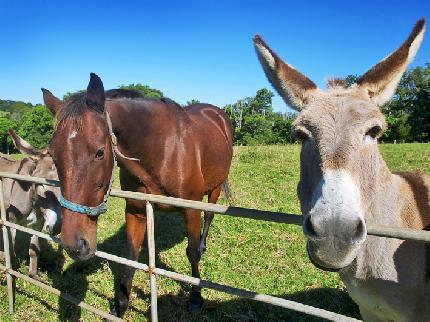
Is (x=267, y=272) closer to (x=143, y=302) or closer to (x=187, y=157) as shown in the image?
(x=143, y=302)

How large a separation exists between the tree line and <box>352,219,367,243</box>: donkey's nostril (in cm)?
4285

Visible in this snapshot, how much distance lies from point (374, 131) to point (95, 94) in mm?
2167

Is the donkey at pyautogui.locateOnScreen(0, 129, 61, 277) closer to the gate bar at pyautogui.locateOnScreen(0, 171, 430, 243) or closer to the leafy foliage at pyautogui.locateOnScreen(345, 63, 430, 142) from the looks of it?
the gate bar at pyautogui.locateOnScreen(0, 171, 430, 243)

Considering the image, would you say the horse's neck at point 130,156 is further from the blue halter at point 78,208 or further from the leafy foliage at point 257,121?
the leafy foliage at point 257,121

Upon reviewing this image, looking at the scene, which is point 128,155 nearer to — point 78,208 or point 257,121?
point 78,208

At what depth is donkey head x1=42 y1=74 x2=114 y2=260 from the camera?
2.63m

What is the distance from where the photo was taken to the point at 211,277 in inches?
192

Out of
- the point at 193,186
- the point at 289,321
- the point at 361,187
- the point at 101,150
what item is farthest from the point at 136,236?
the point at 361,187

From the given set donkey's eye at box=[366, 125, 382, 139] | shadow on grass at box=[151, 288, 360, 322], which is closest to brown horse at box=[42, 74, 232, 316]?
shadow on grass at box=[151, 288, 360, 322]

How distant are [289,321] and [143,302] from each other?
1721 mm

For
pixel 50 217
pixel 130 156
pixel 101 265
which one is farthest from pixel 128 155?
pixel 101 265

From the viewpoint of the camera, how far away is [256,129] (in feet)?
198

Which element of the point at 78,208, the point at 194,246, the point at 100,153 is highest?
the point at 100,153

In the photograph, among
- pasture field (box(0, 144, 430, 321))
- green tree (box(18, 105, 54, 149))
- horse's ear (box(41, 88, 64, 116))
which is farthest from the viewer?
green tree (box(18, 105, 54, 149))
